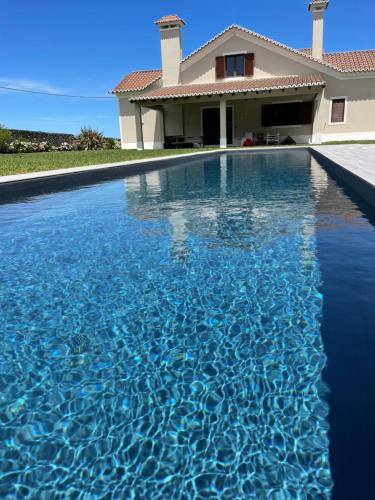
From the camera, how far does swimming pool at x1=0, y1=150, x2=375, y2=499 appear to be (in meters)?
1.42

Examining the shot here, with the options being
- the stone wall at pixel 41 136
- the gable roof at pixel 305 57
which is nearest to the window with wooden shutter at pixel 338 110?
the gable roof at pixel 305 57

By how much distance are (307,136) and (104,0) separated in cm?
1561

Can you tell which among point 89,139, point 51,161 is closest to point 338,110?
point 51,161

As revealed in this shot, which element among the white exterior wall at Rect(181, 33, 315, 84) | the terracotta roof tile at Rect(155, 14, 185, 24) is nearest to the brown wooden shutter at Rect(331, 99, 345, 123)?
the white exterior wall at Rect(181, 33, 315, 84)

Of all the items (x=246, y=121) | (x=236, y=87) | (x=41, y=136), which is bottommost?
(x=41, y=136)

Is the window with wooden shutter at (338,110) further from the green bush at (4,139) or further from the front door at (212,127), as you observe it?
the green bush at (4,139)

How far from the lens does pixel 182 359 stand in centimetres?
209

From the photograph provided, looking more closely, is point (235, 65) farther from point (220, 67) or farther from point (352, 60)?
point (352, 60)

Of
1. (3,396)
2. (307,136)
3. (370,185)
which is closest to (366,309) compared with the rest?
(3,396)

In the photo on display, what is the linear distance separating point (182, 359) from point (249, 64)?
22006 millimetres

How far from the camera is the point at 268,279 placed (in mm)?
3137

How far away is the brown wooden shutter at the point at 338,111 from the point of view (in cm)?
1977

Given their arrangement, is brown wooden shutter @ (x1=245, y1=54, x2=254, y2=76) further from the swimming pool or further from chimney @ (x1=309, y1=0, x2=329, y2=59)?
the swimming pool

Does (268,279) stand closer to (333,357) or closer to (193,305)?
(193,305)
